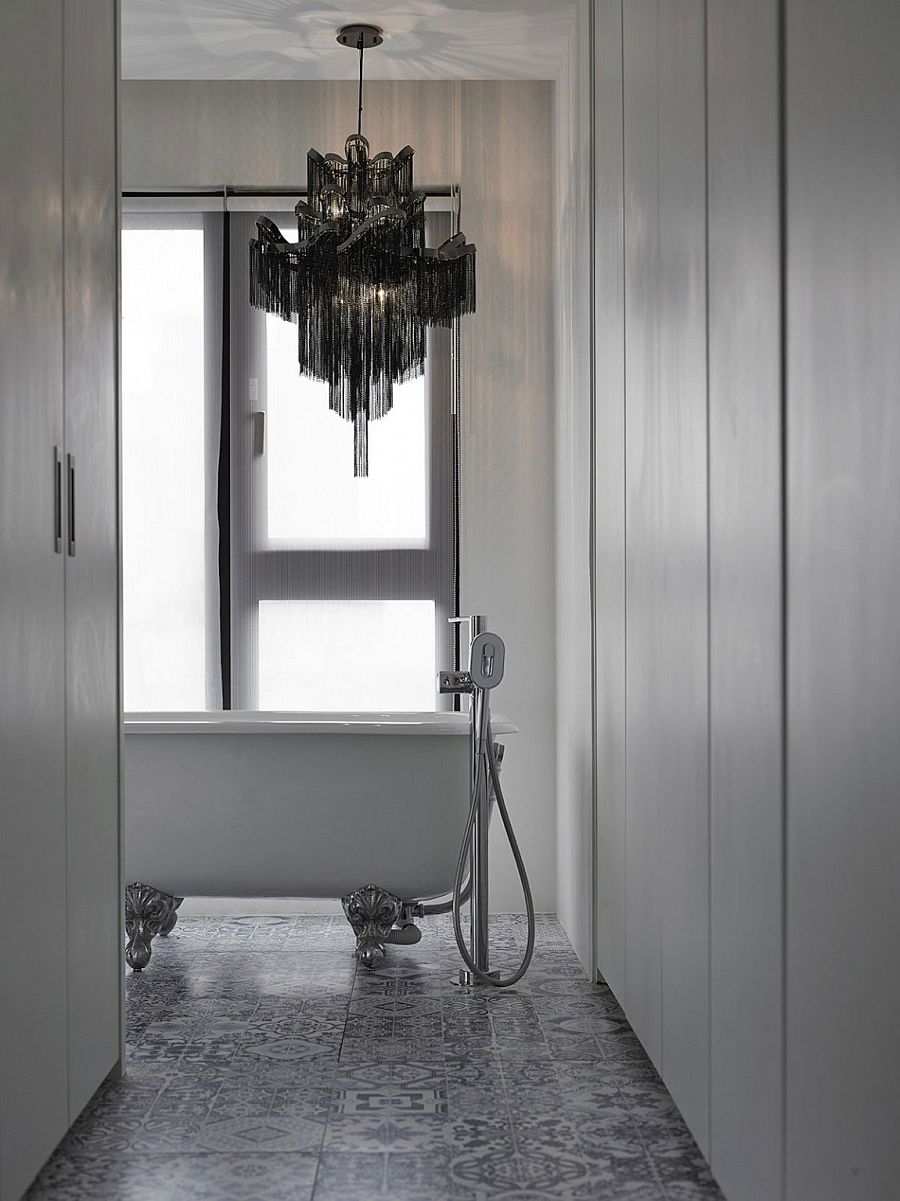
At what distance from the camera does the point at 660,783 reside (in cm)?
214

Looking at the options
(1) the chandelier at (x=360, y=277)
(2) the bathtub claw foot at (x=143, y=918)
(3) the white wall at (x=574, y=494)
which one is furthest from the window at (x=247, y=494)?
(2) the bathtub claw foot at (x=143, y=918)

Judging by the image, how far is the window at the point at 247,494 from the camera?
3.98 m

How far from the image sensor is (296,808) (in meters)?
3.21

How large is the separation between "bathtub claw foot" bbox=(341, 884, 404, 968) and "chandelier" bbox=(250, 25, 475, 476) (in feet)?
→ 4.48

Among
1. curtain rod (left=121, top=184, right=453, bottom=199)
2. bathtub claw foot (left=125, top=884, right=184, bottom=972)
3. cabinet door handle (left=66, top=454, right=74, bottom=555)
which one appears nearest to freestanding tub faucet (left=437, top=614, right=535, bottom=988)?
bathtub claw foot (left=125, top=884, right=184, bottom=972)

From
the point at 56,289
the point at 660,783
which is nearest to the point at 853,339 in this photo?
the point at 660,783

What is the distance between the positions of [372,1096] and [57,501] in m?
1.27

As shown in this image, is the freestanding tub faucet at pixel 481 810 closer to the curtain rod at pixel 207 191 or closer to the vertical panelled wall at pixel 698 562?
the vertical panelled wall at pixel 698 562

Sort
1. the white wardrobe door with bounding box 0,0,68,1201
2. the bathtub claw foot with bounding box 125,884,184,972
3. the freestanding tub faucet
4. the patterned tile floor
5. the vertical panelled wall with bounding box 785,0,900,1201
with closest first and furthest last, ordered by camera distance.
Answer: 1. the vertical panelled wall with bounding box 785,0,900,1201
2. the white wardrobe door with bounding box 0,0,68,1201
3. the patterned tile floor
4. the freestanding tub faucet
5. the bathtub claw foot with bounding box 125,884,184,972

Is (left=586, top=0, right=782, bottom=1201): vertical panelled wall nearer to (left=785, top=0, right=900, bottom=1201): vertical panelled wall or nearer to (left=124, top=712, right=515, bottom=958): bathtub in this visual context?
(left=785, top=0, right=900, bottom=1201): vertical panelled wall

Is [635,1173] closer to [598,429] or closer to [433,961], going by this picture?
[433,961]

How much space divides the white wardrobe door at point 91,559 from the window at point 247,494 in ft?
5.31

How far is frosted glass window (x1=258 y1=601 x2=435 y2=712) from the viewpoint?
3.96 metres

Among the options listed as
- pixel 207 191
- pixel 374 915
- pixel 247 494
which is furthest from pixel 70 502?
pixel 207 191
